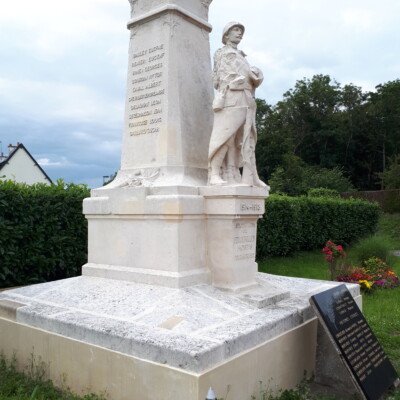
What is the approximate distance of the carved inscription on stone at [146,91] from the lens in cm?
494

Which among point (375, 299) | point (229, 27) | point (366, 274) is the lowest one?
point (375, 299)

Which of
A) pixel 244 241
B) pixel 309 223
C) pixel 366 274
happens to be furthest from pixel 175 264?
pixel 309 223

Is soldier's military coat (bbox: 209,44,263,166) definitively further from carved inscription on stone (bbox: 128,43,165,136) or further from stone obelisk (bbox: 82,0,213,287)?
carved inscription on stone (bbox: 128,43,165,136)

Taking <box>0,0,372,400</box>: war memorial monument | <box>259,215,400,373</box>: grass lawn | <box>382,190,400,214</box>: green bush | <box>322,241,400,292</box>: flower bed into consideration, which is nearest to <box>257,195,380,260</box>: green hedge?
<box>259,215,400,373</box>: grass lawn

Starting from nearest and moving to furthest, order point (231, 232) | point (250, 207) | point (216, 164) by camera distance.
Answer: point (231, 232), point (250, 207), point (216, 164)

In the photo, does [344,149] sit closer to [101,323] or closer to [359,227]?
[359,227]

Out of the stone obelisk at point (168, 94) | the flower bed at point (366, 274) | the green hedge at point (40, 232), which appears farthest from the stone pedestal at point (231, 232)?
the flower bed at point (366, 274)

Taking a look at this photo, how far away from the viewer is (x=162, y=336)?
3229mm

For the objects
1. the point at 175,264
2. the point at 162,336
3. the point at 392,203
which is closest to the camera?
the point at 162,336

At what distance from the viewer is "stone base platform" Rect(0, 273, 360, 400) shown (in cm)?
304

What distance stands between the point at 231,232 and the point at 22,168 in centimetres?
1953

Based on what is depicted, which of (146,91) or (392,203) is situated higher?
(146,91)

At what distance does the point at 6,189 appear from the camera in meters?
6.88

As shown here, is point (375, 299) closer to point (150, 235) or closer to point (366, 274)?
point (366, 274)
